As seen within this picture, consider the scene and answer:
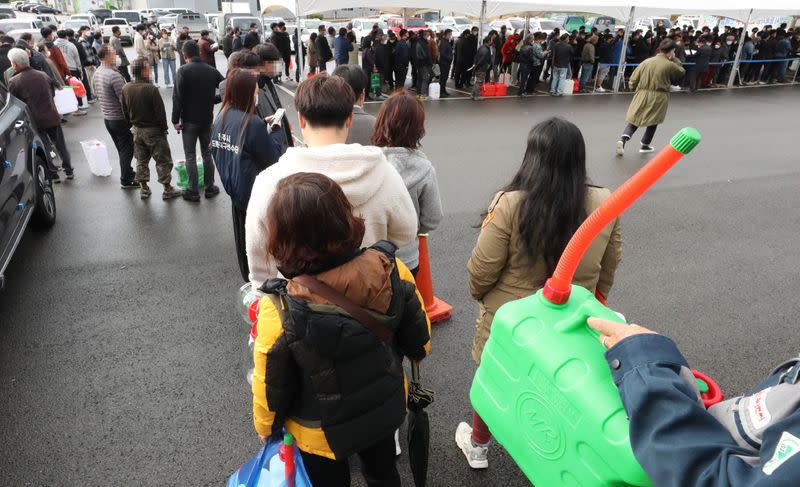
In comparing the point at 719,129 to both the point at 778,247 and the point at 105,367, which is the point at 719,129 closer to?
the point at 778,247

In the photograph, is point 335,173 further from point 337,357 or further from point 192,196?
point 192,196

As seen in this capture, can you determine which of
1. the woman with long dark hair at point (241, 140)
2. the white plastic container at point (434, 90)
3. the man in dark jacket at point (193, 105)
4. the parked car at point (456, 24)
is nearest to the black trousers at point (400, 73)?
the white plastic container at point (434, 90)

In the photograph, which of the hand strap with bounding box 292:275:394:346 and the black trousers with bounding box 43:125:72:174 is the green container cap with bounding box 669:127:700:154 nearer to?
the hand strap with bounding box 292:275:394:346

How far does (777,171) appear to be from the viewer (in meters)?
8.02

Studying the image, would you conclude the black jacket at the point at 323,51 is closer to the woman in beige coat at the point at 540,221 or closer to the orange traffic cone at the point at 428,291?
the orange traffic cone at the point at 428,291

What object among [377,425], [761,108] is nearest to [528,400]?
[377,425]

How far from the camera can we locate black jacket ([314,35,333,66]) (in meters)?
13.9

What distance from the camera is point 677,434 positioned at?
94 cm

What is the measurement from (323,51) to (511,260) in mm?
13263

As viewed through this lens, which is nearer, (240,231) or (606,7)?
(240,231)

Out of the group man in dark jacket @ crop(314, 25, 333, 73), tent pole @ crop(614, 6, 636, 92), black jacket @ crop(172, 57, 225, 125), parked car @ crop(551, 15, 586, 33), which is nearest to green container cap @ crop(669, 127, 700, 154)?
black jacket @ crop(172, 57, 225, 125)

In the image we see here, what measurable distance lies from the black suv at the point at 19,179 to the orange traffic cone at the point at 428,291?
3092 mm

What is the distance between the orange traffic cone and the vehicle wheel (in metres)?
4.09

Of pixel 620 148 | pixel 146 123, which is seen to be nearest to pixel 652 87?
pixel 620 148
